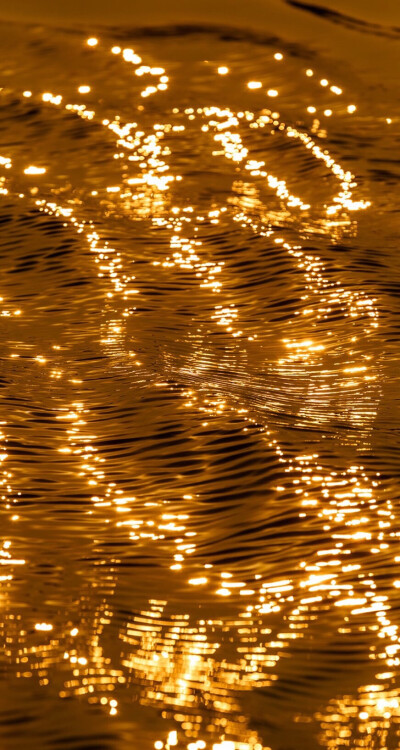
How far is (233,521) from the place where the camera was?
0.58 meters

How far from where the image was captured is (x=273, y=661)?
473 millimetres

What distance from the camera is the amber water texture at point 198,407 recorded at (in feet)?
1.49

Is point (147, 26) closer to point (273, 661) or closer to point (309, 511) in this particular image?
point (309, 511)

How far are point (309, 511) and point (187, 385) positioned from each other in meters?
0.16

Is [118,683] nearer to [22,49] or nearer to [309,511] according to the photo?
[309,511]

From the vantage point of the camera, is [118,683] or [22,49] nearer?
[118,683]

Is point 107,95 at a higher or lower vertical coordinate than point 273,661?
higher

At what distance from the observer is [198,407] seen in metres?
0.68

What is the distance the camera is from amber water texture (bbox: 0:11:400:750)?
1.49 ft

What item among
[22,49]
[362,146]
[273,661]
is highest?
[22,49]

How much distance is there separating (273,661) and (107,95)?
40.1 inches

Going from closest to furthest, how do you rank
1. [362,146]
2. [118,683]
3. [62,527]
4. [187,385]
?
1. [118,683]
2. [62,527]
3. [187,385]
4. [362,146]

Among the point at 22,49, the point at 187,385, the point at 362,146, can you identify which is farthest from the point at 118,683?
the point at 22,49

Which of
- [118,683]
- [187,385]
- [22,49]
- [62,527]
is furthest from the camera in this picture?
[22,49]
